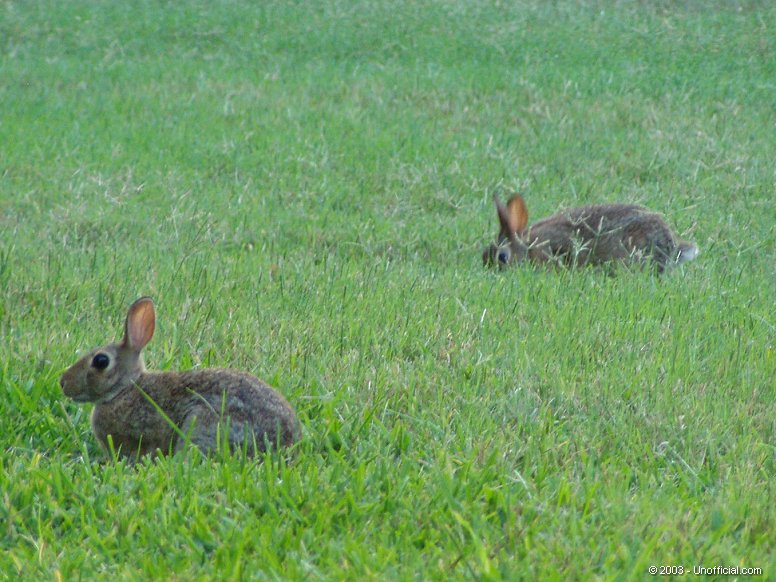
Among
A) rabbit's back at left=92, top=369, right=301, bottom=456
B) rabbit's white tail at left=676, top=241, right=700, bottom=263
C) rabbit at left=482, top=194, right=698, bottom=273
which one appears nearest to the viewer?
rabbit's back at left=92, top=369, right=301, bottom=456

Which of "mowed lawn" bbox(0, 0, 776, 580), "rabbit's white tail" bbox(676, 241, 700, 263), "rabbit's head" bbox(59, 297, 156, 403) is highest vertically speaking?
"rabbit's head" bbox(59, 297, 156, 403)

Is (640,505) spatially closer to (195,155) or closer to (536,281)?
(536,281)

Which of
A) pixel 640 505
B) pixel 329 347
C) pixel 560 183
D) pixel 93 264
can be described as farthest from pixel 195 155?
pixel 640 505

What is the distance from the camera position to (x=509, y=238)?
789cm

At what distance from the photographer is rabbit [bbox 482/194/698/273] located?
7652 millimetres

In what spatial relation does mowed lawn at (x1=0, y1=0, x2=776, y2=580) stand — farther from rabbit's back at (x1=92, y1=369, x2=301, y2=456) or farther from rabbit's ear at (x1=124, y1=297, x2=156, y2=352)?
Answer: rabbit's ear at (x1=124, y1=297, x2=156, y2=352)

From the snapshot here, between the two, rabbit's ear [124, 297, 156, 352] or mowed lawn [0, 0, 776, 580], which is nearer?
mowed lawn [0, 0, 776, 580]

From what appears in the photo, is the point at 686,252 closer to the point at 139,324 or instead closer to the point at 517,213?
the point at 517,213

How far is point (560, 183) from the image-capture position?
1000 centimetres

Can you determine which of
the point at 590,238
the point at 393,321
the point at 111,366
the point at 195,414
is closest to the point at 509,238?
the point at 590,238

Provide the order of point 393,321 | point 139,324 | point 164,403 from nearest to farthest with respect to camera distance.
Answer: point 164,403, point 139,324, point 393,321

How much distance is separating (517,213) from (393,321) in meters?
2.66

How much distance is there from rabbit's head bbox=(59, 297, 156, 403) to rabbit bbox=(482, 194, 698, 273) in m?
3.58

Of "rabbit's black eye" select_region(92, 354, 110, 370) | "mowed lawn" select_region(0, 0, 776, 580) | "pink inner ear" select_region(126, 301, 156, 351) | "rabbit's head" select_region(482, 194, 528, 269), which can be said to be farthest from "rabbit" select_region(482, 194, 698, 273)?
"rabbit's black eye" select_region(92, 354, 110, 370)
